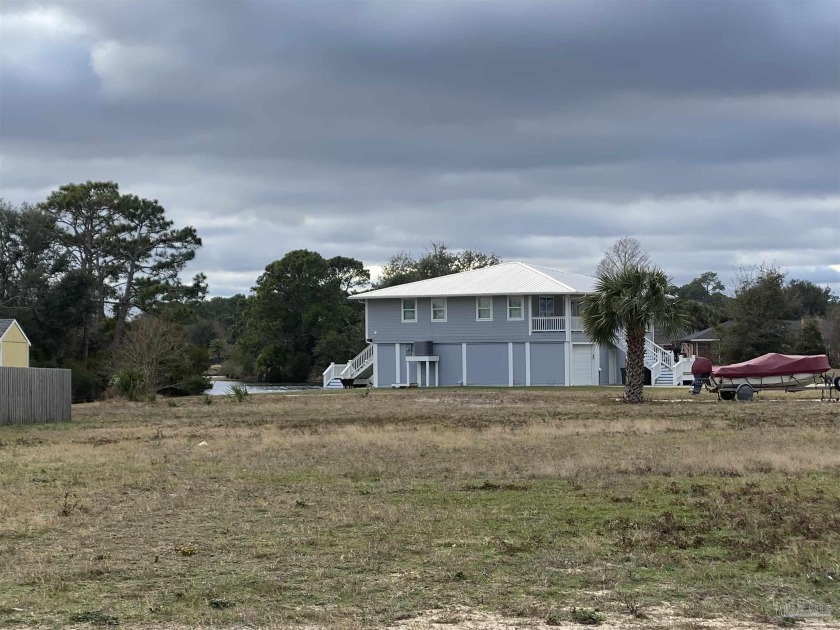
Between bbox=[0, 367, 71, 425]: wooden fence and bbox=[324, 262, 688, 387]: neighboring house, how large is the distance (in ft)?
101

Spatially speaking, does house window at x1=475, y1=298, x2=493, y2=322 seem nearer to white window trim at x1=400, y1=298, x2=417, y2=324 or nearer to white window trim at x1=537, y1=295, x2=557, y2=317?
white window trim at x1=537, y1=295, x2=557, y2=317

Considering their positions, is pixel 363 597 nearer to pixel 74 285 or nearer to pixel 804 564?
pixel 804 564

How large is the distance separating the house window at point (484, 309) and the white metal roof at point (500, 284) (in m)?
0.66

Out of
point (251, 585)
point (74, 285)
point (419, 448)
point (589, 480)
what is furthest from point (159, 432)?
point (74, 285)

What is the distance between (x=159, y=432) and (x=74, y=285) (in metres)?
47.8

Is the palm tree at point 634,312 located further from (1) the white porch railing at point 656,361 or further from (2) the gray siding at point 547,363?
(2) the gray siding at point 547,363

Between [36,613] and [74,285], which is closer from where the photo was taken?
[36,613]

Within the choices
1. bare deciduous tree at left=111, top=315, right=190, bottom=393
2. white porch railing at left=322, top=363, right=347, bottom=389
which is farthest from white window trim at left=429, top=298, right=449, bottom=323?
bare deciduous tree at left=111, top=315, right=190, bottom=393

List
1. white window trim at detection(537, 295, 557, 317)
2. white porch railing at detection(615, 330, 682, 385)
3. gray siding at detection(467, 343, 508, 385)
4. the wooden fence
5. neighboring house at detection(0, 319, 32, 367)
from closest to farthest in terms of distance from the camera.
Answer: the wooden fence → neighboring house at detection(0, 319, 32, 367) → white porch railing at detection(615, 330, 682, 385) → white window trim at detection(537, 295, 557, 317) → gray siding at detection(467, 343, 508, 385)

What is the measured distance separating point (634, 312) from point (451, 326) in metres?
24.3

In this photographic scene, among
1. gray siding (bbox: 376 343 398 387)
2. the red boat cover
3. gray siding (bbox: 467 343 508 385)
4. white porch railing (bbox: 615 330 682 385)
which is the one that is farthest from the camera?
gray siding (bbox: 376 343 398 387)

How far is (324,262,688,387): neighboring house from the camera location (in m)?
59.6

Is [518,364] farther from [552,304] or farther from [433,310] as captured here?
[433,310]

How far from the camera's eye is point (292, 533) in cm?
1132
